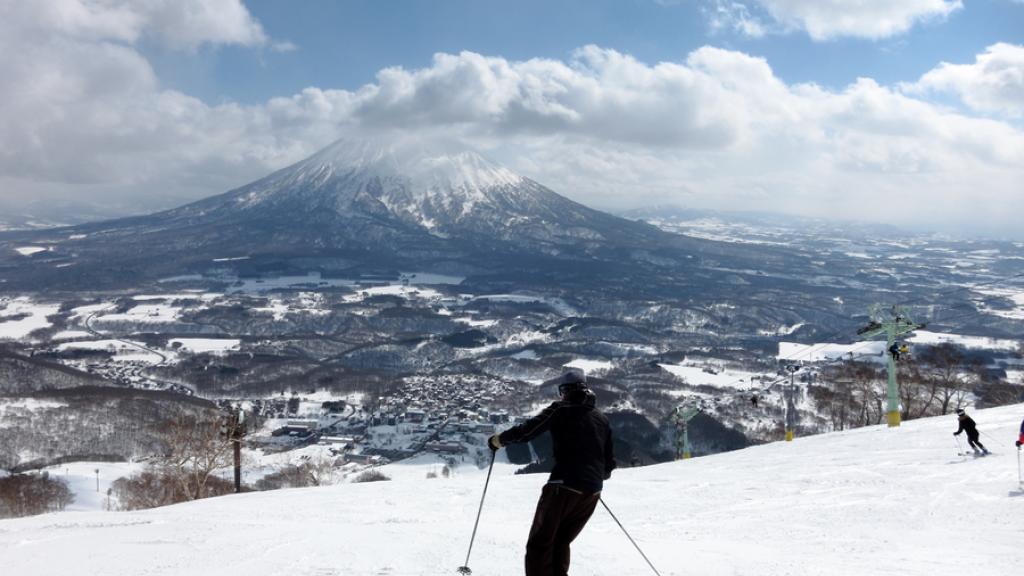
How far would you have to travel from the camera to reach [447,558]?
24.5ft

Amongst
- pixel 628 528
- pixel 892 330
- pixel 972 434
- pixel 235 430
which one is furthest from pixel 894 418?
pixel 235 430

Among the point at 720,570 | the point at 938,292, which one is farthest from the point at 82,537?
the point at 938,292

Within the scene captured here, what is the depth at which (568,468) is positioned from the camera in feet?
17.7

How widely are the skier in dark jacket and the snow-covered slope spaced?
1739 millimetres

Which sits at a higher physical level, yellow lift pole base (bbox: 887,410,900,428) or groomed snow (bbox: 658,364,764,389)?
yellow lift pole base (bbox: 887,410,900,428)

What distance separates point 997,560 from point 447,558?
18.8 ft

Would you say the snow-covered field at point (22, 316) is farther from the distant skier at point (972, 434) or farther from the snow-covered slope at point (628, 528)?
the distant skier at point (972, 434)

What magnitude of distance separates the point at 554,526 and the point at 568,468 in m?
0.47

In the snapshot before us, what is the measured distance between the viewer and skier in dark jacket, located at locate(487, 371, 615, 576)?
5406mm

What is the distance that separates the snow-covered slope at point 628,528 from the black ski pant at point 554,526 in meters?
1.61

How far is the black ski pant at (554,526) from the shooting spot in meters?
5.41

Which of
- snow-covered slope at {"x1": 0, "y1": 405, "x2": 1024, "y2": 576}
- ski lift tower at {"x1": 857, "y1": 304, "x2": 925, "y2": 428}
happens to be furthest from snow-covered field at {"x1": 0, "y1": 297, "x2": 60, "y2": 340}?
snow-covered slope at {"x1": 0, "y1": 405, "x2": 1024, "y2": 576}

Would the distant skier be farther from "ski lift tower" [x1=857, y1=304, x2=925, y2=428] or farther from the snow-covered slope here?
"ski lift tower" [x1=857, y1=304, x2=925, y2=428]

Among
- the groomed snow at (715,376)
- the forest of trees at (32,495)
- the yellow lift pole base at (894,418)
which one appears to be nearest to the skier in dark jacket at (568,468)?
the yellow lift pole base at (894,418)
